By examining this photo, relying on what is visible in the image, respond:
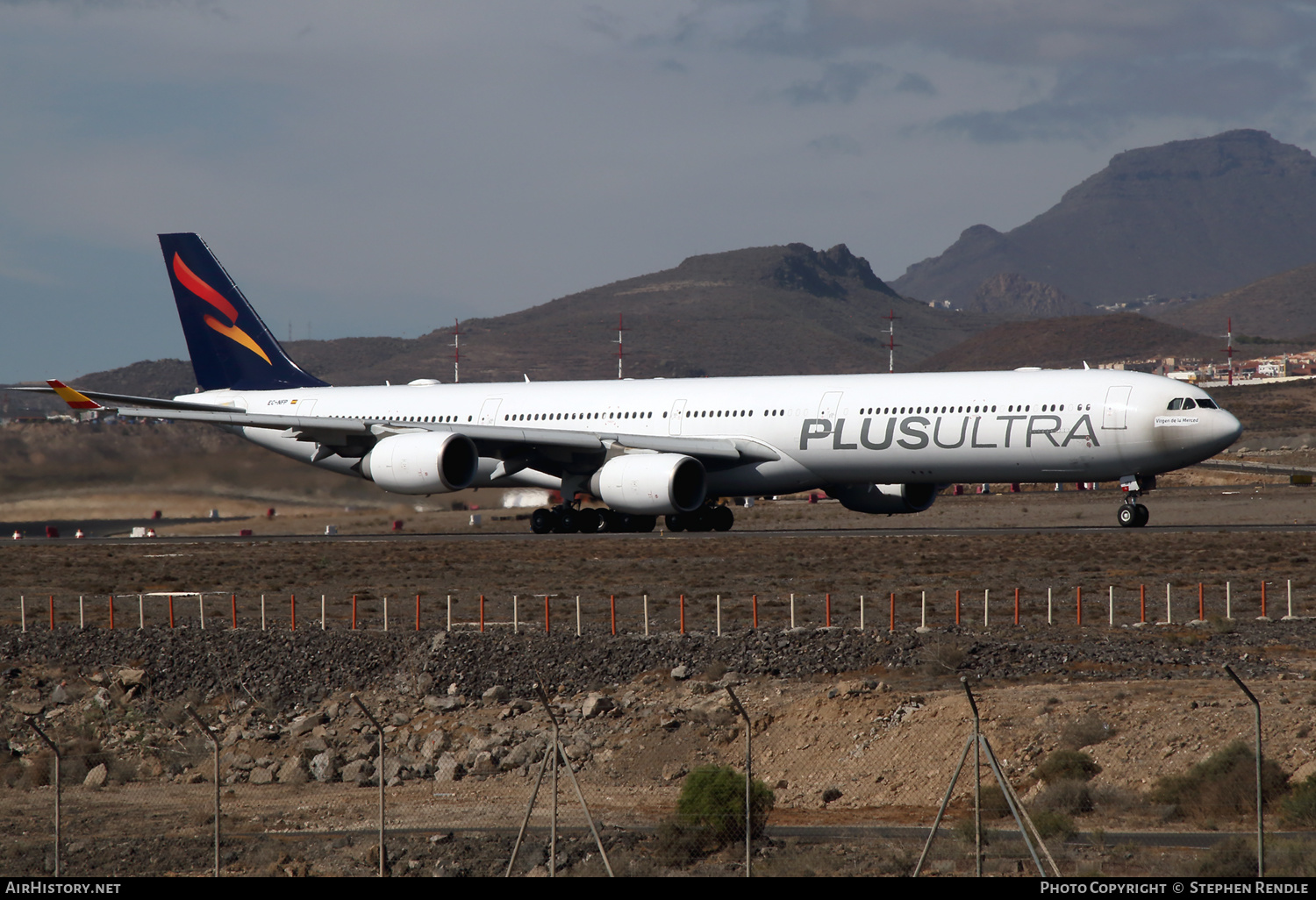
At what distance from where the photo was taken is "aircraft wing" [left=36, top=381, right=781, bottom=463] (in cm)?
4081

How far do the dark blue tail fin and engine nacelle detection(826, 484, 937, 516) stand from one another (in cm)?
1988

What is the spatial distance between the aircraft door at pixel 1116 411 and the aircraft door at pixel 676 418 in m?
12.3

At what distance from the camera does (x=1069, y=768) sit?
16.8 m

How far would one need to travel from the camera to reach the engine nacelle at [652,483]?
3944 centimetres

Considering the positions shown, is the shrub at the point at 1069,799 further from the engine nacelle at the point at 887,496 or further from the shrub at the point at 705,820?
the engine nacelle at the point at 887,496

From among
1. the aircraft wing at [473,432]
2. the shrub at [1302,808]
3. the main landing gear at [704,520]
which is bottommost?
the shrub at [1302,808]

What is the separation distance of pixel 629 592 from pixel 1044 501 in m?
38.9

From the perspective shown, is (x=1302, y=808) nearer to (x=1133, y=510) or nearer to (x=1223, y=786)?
(x=1223, y=786)

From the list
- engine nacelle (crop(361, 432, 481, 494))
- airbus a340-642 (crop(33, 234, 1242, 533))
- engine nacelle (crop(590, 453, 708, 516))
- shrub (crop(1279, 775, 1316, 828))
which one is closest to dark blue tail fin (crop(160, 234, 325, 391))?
airbus a340-642 (crop(33, 234, 1242, 533))

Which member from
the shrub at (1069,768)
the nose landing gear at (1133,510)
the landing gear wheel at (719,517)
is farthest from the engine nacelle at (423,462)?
the shrub at (1069,768)

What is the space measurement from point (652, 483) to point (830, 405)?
17.8 feet

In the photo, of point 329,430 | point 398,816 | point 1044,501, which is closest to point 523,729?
point 398,816

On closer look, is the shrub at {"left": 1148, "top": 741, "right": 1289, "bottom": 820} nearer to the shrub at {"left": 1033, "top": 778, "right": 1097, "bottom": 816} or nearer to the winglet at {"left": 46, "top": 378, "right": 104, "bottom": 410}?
the shrub at {"left": 1033, "top": 778, "right": 1097, "bottom": 816}

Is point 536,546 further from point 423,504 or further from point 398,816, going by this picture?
point 398,816
